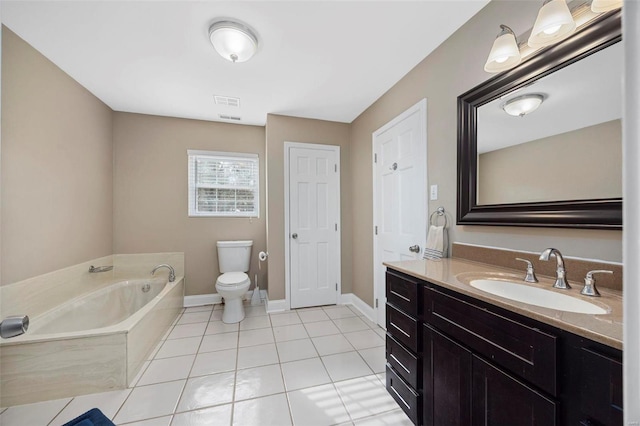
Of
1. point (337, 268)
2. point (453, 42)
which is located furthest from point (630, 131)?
point (337, 268)

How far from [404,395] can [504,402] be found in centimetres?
69

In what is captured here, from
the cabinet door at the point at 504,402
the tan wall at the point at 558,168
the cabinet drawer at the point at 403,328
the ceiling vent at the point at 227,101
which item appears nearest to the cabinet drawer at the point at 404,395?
the cabinet drawer at the point at 403,328

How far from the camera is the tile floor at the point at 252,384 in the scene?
Result: 58.4 inches

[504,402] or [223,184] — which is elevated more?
[223,184]

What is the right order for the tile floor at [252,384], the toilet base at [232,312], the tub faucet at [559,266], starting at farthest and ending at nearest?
the toilet base at [232,312] < the tile floor at [252,384] < the tub faucet at [559,266]

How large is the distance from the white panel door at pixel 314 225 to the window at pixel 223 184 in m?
0.67

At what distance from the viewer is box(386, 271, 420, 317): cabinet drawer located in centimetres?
137

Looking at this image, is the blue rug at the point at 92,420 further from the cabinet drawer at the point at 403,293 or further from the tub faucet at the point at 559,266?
the tub faucet at the point at 559,266

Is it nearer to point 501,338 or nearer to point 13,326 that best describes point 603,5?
point 501,338

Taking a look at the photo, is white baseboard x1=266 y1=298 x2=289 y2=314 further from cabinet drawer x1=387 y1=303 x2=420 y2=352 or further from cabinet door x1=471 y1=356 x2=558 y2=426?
cabinet door x1=471 y1=356 x2=558 y2=426

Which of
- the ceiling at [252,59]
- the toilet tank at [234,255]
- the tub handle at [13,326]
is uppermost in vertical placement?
the ceiling at [252,59]

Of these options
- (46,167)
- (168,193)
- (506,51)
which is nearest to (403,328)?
(506,51)

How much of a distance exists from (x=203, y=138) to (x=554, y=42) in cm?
333

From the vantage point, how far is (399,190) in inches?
A: 90.8
